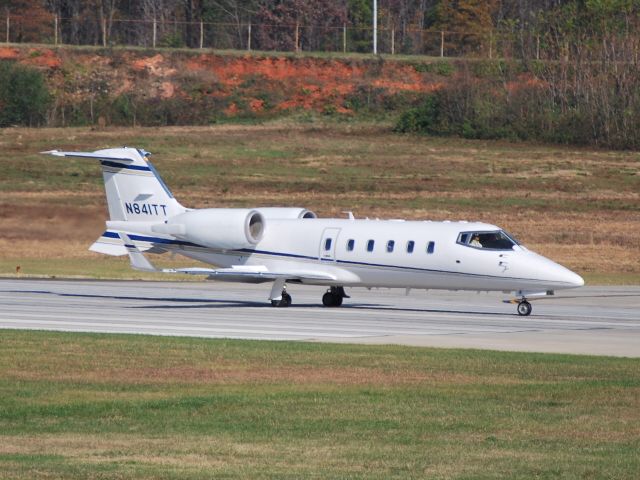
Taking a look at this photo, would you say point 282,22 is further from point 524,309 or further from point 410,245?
point 524,309

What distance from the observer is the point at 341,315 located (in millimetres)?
33156

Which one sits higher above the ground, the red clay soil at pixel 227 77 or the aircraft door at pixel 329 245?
the red clay soil at pixel 227 77

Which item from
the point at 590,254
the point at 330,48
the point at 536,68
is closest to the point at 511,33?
the point at 536,68

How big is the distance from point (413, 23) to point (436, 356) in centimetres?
9643

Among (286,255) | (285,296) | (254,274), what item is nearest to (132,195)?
(254,274)

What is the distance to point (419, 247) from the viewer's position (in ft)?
111

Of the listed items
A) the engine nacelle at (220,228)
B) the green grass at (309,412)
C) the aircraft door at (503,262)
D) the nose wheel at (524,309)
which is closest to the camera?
the green grass at (309,412)

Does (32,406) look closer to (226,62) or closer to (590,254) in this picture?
(590,254)

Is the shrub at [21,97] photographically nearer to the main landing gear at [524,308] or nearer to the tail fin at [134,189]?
the tail fin at [134,189]

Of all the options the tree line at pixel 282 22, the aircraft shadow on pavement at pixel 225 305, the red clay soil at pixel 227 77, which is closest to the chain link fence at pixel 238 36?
the tree line at pixel 282 22

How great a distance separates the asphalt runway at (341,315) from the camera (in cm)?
2700

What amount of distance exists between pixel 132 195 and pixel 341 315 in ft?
26.5

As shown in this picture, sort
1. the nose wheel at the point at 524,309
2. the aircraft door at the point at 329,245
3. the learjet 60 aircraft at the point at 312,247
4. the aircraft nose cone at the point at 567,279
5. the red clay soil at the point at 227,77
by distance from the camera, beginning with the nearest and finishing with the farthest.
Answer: the aircraft nose cone at the point at 567,279 → the learjet 60 aircraft at the point at 312,247 → the nose wheel at the point at 524,309 → the aircraft door at the point at 329,245 → the red clay soil at the point at 227,77

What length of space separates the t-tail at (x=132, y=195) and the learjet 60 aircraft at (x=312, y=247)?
1.1 inches
